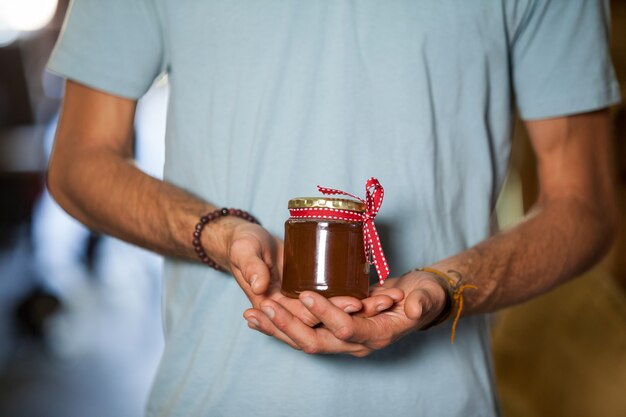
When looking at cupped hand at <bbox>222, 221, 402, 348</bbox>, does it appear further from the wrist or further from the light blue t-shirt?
the light blue t-shirt

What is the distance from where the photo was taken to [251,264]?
4.52 feet

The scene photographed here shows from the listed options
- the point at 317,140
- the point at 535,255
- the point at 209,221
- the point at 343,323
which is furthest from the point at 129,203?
the point at 535,255

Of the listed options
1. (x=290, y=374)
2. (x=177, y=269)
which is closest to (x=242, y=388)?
(x=290, y=374)

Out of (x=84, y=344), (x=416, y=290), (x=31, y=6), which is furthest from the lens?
(x=31, y=6)

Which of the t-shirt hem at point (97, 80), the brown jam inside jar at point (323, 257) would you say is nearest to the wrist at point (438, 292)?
the brown jam inside jar at point (323, 257)

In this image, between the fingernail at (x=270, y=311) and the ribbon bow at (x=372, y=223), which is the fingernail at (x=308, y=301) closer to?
the fingernail at (x=270, y=311)

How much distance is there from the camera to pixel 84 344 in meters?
7.82

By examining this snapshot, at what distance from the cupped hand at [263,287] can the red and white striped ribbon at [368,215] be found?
0.19 feet

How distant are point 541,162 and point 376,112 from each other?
0.45m

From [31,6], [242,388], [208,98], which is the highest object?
[31,6]

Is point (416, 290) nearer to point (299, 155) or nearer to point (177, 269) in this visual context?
point (299, 155)

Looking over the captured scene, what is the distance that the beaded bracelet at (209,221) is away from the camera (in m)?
1.58

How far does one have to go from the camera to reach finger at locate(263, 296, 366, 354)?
4.43ft

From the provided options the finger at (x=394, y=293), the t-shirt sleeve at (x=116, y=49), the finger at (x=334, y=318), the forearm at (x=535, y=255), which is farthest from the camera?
the t-shirt sleeve at (x=116, y=49)
